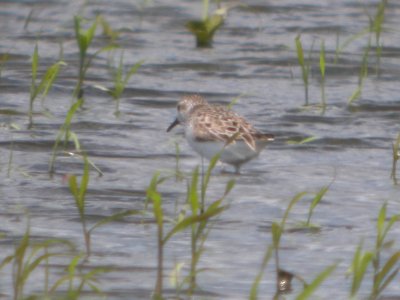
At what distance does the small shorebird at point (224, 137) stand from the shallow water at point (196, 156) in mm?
171

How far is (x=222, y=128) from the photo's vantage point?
9258mm

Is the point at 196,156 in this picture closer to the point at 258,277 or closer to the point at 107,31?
the point at 107,31

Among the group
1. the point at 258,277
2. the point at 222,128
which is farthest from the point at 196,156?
the point at 258,277

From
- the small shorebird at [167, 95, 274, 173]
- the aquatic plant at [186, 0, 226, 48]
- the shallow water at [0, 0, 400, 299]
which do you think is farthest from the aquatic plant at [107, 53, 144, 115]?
the aquatic plant at [186, 0, 226, 48]

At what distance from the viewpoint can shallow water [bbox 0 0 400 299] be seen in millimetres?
7027

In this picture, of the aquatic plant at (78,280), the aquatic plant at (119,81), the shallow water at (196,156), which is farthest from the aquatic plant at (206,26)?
the aquatic plant at (78,280)

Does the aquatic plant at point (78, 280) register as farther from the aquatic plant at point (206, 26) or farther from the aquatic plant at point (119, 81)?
the aquatic plant at point (206, 26)

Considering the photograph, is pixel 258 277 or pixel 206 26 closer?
pixel 258 277

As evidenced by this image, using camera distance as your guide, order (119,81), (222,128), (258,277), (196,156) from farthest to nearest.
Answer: (119,81), (196,156), (222,128), (258,277)

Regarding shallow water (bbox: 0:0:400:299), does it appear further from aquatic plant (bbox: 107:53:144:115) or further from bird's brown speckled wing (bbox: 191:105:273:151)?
bird's brown speckled wing (bbox: 191:105:273:151)

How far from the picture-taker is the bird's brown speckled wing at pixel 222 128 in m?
8.99

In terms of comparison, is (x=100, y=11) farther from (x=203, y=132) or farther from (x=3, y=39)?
(x=203, y=132)

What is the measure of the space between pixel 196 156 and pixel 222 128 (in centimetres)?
57

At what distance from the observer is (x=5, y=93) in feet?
37.6
